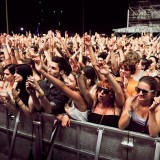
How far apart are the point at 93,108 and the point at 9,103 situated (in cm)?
97

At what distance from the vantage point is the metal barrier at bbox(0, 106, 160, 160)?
8.05ft

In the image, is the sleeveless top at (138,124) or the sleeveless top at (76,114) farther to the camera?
the sleeveless top at (76,114)

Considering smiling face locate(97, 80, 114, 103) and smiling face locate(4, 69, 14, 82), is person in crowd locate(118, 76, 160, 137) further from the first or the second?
smiling face locate(4, 69, 14, 82)

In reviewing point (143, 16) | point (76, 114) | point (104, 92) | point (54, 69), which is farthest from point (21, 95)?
point (143, 16)

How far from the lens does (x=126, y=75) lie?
4.05 m

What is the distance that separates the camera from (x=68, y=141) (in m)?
2.84

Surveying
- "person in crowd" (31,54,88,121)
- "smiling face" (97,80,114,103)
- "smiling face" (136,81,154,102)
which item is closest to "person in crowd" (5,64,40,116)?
"person in crowd" (31,54,88,121)

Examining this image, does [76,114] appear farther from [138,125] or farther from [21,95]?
[21,95]

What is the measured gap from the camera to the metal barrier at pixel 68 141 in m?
2.45

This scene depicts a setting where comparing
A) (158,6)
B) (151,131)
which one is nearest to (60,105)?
(151,131)

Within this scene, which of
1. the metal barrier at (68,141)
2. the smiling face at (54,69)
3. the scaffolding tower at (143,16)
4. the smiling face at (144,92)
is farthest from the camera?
the scaffolding tower at (143,16)

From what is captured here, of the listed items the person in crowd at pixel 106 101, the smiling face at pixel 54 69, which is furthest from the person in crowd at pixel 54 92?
the person in crowd at pixel 106 101

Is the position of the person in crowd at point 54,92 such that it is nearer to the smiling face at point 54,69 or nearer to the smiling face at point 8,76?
the smiling face at point 54,69

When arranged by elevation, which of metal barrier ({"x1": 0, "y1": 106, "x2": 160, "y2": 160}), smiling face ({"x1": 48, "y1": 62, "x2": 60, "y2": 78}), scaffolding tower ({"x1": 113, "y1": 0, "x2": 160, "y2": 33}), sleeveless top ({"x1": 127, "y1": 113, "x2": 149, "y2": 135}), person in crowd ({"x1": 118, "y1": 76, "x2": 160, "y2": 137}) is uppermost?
scaffolding tower ({"x1": 113, "y1": 0, "x2": 160, "y2": 33})
